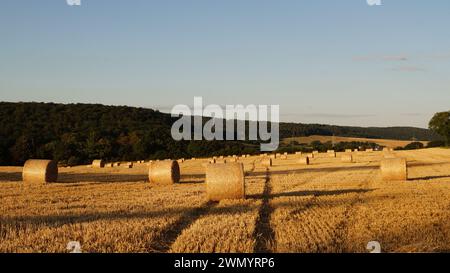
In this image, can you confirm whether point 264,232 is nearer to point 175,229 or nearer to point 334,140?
point 175,229

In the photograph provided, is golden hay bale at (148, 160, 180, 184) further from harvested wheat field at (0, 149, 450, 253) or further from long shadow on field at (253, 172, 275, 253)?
long shadow on field at (253, 172, 275, 253)

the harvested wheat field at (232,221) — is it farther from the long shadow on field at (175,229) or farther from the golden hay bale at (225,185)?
the golden hay bale at (225,185)

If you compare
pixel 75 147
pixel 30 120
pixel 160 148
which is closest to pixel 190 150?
pixel 160 148

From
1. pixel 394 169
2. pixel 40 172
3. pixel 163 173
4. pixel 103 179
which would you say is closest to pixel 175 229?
pixel 163 173

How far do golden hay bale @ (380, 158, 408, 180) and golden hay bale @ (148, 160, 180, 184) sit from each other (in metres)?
7.48

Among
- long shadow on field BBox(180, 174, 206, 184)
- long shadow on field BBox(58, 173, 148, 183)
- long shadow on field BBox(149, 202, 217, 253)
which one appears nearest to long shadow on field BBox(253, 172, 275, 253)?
long shadow on field BBox(149, 202, 217, 253)

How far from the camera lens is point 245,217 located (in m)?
11.6

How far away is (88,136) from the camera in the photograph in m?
70.3

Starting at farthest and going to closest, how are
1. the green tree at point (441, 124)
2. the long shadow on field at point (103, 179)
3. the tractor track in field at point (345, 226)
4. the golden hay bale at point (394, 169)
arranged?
the green tree at point (441, 124)
the long shadow on field at point (103, 179)
the golden hay bale at point (394, 169)
the tractor track in field at point (345, 226)

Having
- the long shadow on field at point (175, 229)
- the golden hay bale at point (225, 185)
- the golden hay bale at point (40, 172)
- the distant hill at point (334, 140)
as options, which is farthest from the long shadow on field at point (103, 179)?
the distant hill at point (334, 140)

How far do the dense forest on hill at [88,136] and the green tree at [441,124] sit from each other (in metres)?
24.5

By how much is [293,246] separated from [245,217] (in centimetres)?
290

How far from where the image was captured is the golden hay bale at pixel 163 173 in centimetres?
2277
